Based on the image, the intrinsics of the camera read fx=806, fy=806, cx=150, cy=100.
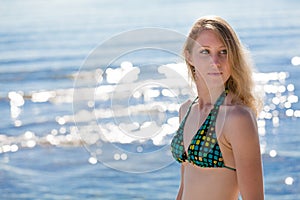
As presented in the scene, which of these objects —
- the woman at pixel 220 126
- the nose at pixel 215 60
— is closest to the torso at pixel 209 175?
the woman at pixel 220 126

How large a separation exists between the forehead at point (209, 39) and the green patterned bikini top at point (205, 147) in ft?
0.53

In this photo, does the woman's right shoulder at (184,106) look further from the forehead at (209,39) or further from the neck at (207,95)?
the forehead at (209,39)

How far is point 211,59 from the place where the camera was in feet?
7.95

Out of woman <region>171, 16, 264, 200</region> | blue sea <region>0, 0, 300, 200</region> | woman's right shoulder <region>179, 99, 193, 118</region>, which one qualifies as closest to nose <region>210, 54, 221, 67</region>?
woman <region>171, 16, 264, 200</region>

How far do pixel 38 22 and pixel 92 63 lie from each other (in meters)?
10.1

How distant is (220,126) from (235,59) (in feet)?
0.69

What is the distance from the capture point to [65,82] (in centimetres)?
856

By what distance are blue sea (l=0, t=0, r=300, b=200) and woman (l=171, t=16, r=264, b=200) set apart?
8cm

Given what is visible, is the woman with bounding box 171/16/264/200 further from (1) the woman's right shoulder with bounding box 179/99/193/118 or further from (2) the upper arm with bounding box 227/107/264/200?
(1) the woman's right shoulder with bounding box 179/99/193/118

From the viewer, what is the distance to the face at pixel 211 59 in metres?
2.42

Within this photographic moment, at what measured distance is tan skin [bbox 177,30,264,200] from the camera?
230 centimetres

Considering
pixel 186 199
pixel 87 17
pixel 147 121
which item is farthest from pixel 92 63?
pixel 87 17

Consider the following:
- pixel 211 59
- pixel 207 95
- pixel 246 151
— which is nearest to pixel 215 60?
pixel 211 59

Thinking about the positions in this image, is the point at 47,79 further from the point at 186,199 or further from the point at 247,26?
the point at 186,199
